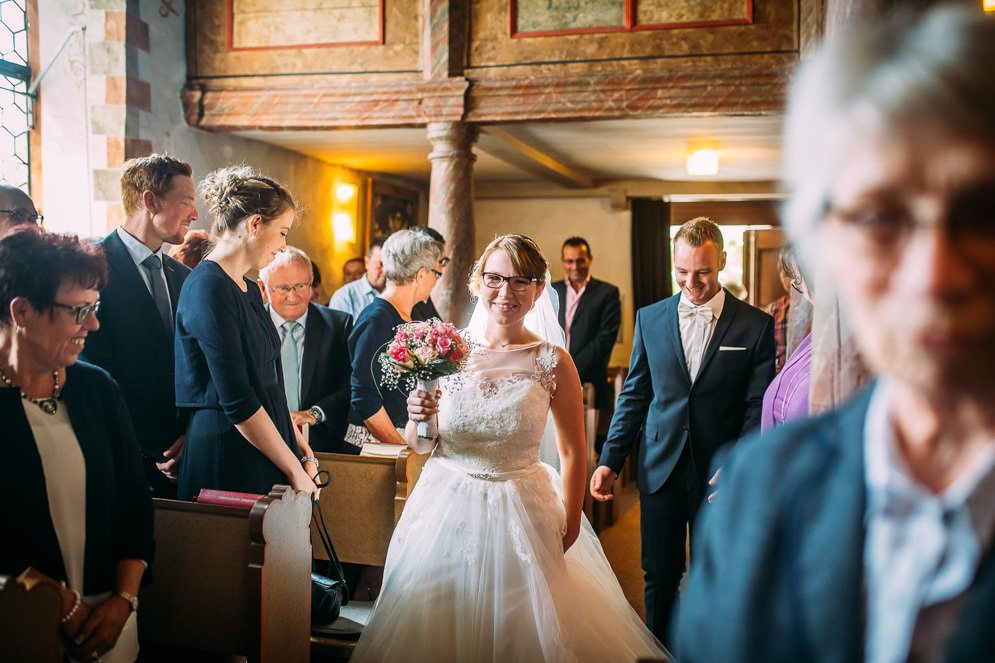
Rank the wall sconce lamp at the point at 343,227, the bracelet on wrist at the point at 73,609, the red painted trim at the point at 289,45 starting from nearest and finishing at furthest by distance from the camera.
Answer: the bracelet on wrist at the point at 73,609 → the red painted trim at the point at 289,45 → the wall sconce lamp at the point at 343,227

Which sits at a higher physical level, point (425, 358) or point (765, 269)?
point (765, 269)

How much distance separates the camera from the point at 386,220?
10.8 m

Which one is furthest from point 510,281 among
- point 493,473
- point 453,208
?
point 453,208

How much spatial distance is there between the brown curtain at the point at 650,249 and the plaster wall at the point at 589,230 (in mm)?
145

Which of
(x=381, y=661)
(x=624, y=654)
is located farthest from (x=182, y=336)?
(x=624, y=654)

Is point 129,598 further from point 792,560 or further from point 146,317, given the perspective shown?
point 792,560

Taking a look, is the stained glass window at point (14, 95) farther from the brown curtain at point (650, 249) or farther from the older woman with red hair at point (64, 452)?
the brown curtain at point (650, 249)

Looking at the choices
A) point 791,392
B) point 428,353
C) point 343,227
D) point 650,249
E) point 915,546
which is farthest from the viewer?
point 650,249

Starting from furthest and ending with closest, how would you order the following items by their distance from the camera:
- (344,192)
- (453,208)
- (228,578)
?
(344,192) < (453,208) < (228,578)

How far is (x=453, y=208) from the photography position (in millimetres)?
6152

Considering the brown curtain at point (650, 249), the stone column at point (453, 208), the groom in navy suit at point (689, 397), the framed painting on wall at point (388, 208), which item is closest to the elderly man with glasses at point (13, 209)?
the groom in navy suit at point (689, 397)

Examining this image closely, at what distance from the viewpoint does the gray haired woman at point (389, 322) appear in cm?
342

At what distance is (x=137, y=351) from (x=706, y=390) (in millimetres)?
2212

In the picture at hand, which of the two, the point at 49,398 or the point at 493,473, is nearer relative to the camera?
the point at 49,398
